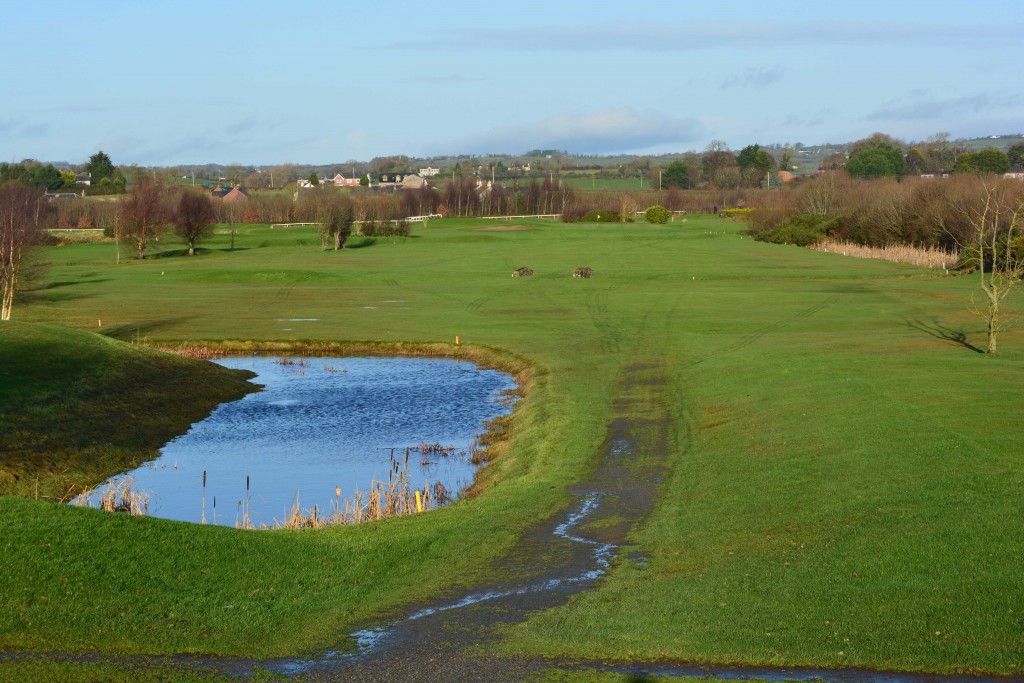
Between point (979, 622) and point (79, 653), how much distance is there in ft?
36.4

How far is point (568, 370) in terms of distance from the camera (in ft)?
143

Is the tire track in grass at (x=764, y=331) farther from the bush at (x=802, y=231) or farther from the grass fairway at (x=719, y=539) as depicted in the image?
the bush at (x=802, y=231)

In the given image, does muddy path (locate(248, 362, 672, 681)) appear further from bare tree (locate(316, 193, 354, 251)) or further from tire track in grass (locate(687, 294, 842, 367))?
bare tree (locate(316, 193, 354, 251))

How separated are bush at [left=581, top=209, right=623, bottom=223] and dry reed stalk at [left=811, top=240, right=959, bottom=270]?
59842 mm

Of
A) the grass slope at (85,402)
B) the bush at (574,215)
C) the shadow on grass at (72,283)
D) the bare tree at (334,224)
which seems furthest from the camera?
the bush at (574,215)

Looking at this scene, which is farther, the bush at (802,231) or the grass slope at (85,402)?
the bush at (802,231)

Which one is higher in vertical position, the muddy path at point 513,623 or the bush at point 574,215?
the bush at point 574,215

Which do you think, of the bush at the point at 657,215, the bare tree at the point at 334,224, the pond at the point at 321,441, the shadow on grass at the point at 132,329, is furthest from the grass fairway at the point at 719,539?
the bush at the point at 657,215

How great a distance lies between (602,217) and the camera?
604 feet

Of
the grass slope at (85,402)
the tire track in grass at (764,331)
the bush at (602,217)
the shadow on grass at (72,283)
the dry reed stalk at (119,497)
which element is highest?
the bush at (602,217)

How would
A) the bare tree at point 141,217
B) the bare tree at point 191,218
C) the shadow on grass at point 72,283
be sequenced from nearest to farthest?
the shadow on grass at point 72,283 → the bare tree at point 141,217 → the bare tree at point 191,218

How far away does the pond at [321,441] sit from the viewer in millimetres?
29094

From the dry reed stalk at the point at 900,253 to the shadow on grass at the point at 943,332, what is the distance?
39.7 m

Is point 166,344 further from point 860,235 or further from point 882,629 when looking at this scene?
point 860,235
